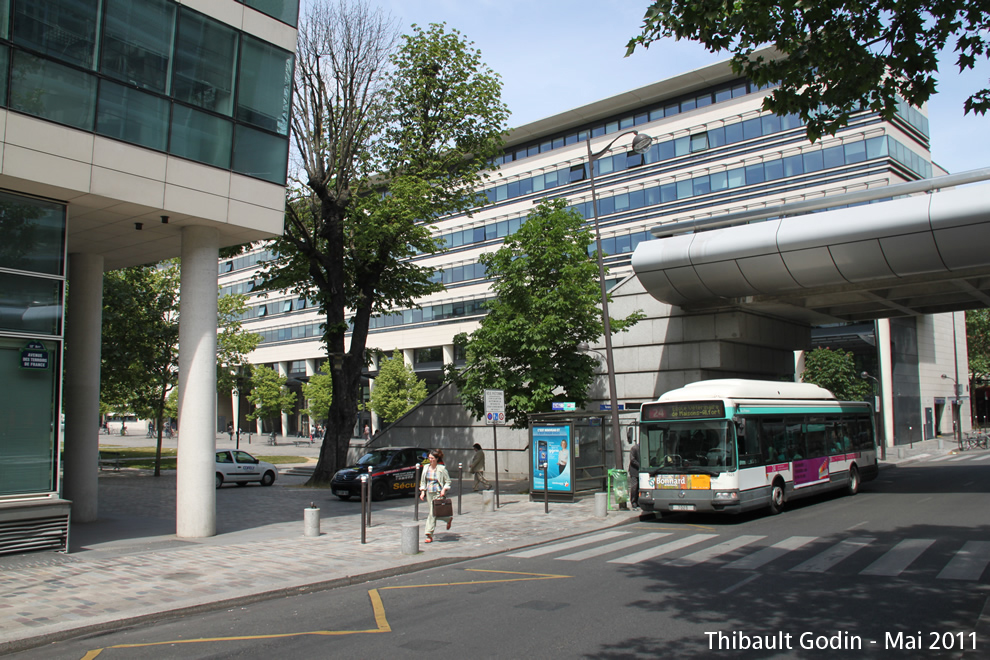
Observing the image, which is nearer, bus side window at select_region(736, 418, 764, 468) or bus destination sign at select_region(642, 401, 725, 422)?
bus side window at select_region(736, 418, 764, 468)

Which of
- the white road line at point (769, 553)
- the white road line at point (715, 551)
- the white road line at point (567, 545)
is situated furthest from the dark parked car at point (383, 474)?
the white road line at point (769, 553)

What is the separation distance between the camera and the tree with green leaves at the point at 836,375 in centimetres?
3788

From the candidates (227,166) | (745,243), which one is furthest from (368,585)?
(745,243)

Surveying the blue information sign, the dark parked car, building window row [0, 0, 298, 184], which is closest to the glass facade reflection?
the blue information sign

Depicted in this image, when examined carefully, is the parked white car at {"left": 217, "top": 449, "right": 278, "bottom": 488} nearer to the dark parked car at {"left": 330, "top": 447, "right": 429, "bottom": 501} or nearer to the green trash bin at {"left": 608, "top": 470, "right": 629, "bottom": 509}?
the dark parked car at {"left": 330, "top": 447, "right": 429, "bottom": 501}

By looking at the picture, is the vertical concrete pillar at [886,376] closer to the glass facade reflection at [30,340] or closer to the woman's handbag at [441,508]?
the woman's handbag at [441,508]

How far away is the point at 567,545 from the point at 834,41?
31.7 feet

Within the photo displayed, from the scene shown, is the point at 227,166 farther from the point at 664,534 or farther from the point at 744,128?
the point at 744,128

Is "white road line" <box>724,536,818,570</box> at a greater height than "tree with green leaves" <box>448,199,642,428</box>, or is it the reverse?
"tree with green leaves" <box>448,199,642,428</box>

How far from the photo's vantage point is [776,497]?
17.4 m

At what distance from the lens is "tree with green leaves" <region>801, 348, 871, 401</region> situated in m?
37.9

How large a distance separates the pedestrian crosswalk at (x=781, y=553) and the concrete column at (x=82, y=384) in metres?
10.2

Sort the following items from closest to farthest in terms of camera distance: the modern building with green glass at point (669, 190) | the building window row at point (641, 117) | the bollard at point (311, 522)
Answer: the bollard at point (311, 522) → the modern building with green glass at point (669, 190) → the building window row at point (641, 117)

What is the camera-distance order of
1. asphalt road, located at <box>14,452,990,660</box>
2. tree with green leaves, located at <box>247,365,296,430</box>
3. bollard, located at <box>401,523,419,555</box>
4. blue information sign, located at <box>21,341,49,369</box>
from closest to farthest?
1. asphalt road, located at <box>14,452,990,660</box>
2. blue information sign, located at <box>21,341,49,369</box>
3. bollard, located at <box>401,523,419,555</box>
4. tree with green leaves, located at <box>247,365,296,430</box>
